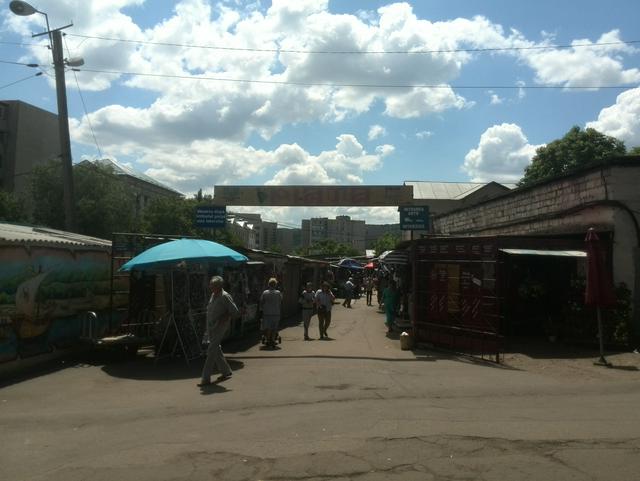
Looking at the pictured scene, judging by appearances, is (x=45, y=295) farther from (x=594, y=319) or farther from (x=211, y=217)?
(x=594, y=319)

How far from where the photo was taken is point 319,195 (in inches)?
1141

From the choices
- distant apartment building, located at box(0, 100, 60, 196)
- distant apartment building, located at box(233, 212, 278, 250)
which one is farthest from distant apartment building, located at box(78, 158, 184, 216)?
distant apartment building, located at box(233, 212, 278, 250)

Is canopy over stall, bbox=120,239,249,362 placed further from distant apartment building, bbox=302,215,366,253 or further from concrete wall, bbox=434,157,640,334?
distant apartment building, bbox=302,215,366,253

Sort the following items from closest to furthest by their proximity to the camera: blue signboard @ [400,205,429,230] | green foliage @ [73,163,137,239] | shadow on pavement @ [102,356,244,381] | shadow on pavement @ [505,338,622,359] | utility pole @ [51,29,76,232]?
shadow on pavement @ [102,356,244,381], shadow on pavement @ [505,338,622,359], utility pole @ [51,29,76,232], blue signboard @ [400,205,429,230], green foliage @ [73,163,137,239]

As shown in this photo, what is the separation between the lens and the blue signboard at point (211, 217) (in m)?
22.7

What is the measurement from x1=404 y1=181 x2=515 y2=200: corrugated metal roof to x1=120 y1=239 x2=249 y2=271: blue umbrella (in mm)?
41844

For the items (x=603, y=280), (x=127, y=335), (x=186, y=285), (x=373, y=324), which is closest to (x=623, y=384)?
(x=603, y=280)

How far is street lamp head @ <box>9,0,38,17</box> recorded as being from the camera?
15789 mm

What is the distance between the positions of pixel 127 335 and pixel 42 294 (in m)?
1.94

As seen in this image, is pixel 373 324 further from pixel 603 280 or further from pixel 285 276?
pixel 603 280

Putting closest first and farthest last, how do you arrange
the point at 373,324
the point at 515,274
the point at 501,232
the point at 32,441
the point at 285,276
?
1. the point at 32,441
2. the point at 515,274
3. the point at 501,232
4. the point at 373,324
5. the point at 285,276

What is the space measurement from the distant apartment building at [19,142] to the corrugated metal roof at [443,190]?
123 ft

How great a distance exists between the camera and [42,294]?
38.9 ft

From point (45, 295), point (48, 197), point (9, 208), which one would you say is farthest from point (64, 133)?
point (9, 208)
